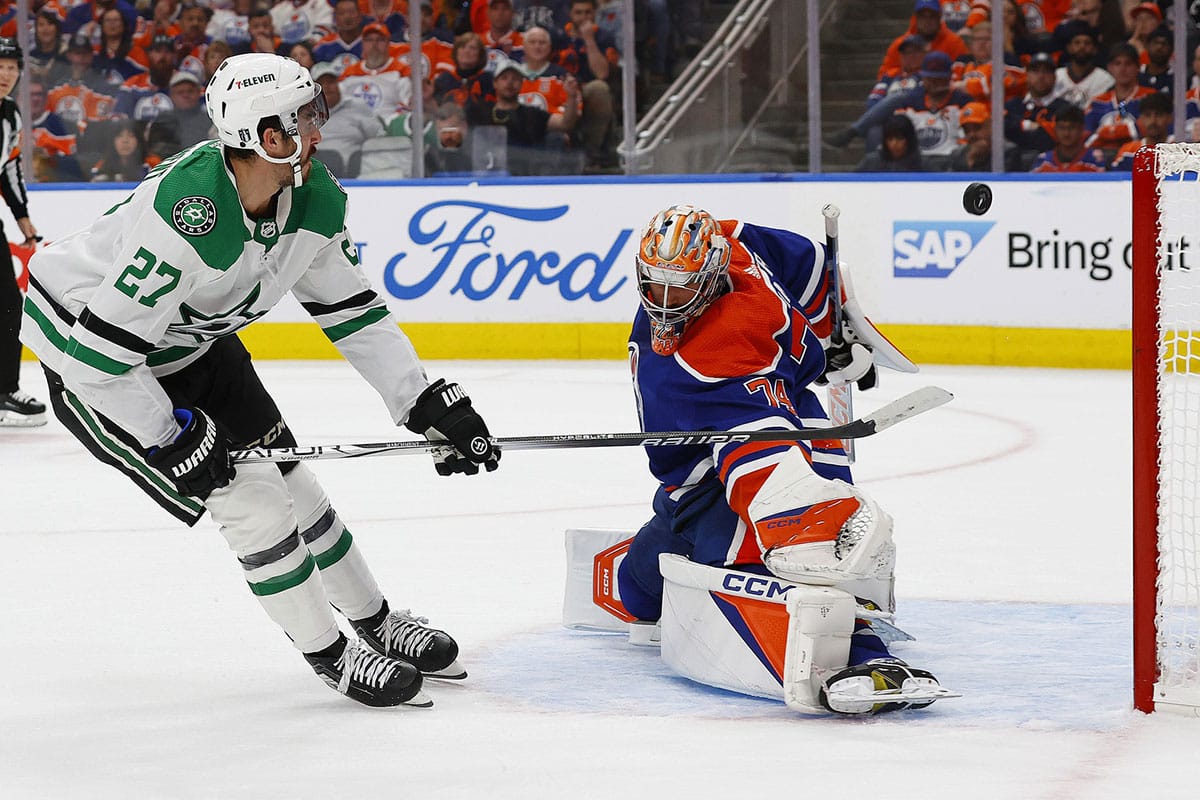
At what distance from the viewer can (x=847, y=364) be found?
3.24 meters

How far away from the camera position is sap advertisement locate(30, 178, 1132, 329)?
6.78 meters

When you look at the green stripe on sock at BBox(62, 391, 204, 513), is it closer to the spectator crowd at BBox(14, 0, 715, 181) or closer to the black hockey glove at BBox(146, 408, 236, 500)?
the black hockey glove at BBox(146, 408, 236, 500)

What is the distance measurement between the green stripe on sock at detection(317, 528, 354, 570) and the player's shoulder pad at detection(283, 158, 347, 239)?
0.52 m

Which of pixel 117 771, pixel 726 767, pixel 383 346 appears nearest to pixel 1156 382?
pixel 726 767

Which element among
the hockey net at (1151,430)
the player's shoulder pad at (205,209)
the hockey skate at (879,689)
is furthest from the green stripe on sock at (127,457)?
the hockey net at (1151,430)

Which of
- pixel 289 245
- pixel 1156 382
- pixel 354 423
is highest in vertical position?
pixel 289 245

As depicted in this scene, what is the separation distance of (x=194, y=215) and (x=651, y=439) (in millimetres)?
802

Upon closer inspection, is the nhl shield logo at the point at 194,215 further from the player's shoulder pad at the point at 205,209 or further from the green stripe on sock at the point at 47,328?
the green stripe on sock at the point at 47,328

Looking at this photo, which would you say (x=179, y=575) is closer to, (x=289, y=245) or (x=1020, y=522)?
(x=289, y=245)

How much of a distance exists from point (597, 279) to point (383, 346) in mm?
4711

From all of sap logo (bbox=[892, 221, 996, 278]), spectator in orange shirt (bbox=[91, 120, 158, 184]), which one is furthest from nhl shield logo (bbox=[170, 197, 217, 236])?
spectator in orange shirt (bbox=[91, 120, 158, 184])

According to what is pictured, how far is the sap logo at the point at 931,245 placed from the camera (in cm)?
694

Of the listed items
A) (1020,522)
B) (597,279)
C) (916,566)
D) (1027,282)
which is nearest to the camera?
(916,566)

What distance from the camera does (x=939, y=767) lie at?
2363mm
